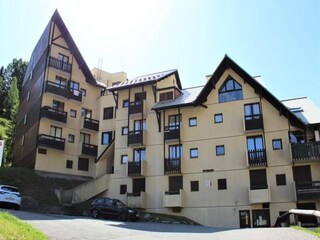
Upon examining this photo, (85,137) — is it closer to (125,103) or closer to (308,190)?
(125,103)

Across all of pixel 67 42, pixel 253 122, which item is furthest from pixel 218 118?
pixel 67 42

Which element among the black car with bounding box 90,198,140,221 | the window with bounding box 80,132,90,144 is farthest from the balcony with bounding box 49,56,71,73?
the black car with bounding box 90,198,140,221

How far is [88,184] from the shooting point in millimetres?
36531

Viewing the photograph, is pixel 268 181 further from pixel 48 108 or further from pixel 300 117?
pixel 48 108

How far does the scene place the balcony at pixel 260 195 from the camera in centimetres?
2881

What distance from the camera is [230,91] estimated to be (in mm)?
33812

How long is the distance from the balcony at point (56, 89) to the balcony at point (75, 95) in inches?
25.5

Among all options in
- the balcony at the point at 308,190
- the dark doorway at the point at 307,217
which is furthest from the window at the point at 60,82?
the dark doorway at the point at 307,217

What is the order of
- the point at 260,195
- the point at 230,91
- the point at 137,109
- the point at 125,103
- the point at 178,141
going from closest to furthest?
the point at 260,195 → the point at 230,91 → the point at 178,141 → the point at 137,109 → the point at 125,103

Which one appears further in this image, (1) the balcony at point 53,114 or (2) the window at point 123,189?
(1) the balcony at point 53,114

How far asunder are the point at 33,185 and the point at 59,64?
14.7 m

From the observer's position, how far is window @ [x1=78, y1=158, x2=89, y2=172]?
42116mm

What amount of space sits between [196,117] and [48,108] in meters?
16.5

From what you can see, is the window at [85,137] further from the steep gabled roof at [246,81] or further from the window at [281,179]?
the window at [281,179]
